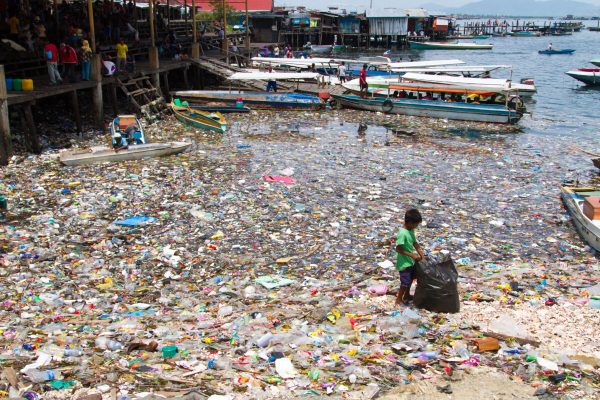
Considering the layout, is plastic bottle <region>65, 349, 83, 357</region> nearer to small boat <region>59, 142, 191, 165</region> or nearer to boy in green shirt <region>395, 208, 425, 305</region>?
boy in green shirt <region>395, 208, 425, 305</region>

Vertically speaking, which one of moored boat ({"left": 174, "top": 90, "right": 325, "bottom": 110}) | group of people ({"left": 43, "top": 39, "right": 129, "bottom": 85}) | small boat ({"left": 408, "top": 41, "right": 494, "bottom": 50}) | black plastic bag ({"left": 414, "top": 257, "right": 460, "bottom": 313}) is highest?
small boat ({"left": 408, "top": 41, "right": 494, "bottom": 50})

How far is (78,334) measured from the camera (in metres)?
6.46

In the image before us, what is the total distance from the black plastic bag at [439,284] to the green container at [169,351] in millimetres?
2990

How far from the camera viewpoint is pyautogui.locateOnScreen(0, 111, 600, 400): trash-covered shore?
18.2 feet

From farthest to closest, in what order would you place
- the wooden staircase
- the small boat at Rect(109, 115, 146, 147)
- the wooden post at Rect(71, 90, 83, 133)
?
the wooden staircase, the wooden post at Rect(71, 90, 83, 133), the small boat at Rect(109, 115, 146, 147)

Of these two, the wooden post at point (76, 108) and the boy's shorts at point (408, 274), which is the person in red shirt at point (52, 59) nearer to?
the wooden post at point (76, 108)

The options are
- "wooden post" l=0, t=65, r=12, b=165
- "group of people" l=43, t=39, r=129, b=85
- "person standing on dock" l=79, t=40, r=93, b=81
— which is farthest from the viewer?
"person standing on dock" l=79, t=40, r=93, b=81

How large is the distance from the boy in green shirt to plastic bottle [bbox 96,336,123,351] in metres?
3.33

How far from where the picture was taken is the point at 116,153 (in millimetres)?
15016

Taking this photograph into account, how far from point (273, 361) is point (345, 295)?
2167mm

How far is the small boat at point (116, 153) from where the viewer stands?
14.6 metres

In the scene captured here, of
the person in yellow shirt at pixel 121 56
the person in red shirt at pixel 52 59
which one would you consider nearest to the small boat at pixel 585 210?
the person in red shirt at pixel 52 59

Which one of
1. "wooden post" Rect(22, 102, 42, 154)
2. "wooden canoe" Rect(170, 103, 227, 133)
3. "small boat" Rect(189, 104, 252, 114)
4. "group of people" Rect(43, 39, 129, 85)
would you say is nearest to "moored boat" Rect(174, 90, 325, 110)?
"small boat" Rect(189, 104, 252, 114)

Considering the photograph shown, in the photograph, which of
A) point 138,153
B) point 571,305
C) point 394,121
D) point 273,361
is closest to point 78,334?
point 273,361
